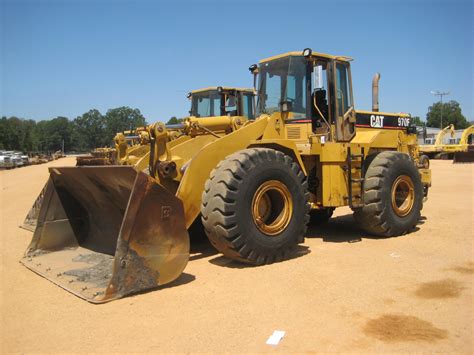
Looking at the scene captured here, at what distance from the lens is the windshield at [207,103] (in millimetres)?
12430

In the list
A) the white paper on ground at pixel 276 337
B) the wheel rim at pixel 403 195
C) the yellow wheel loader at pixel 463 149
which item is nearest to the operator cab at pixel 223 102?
the wheel rim at pixel 403 195

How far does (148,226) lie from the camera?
4496 millimetres

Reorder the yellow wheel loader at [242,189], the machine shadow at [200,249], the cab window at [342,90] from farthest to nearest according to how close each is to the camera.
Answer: the cab window at [342,90]
the machine shadow at [200,249]
the yellow wheel loader at [242,189]

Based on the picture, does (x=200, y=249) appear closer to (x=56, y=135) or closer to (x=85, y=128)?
(x=85, y=128)

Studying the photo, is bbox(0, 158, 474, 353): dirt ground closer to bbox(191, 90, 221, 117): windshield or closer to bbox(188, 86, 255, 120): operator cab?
bbox(188, 86, 255, 120): operator cab

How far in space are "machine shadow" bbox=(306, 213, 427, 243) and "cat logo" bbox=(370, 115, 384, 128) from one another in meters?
1.83

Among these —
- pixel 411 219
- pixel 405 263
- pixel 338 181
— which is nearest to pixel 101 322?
pixel 405 263

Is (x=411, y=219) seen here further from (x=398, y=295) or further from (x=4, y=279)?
(x=4, y=279)

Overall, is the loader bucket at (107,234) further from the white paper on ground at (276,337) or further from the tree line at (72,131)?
the tree line at (72,131)

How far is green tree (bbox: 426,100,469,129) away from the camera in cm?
8525

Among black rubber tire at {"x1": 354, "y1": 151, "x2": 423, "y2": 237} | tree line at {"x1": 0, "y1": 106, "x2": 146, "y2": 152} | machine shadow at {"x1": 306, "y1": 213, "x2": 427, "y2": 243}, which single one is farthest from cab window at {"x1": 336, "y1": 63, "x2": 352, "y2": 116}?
tree line at {"x1": 0, "y1": 106, "x2": 146, "y2": 152}

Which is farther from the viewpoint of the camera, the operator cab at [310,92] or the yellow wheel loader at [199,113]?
the yellow wheel loader at [199,113]

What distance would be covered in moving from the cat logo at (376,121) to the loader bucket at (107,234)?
4752mm

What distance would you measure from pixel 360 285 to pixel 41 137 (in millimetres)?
108905
